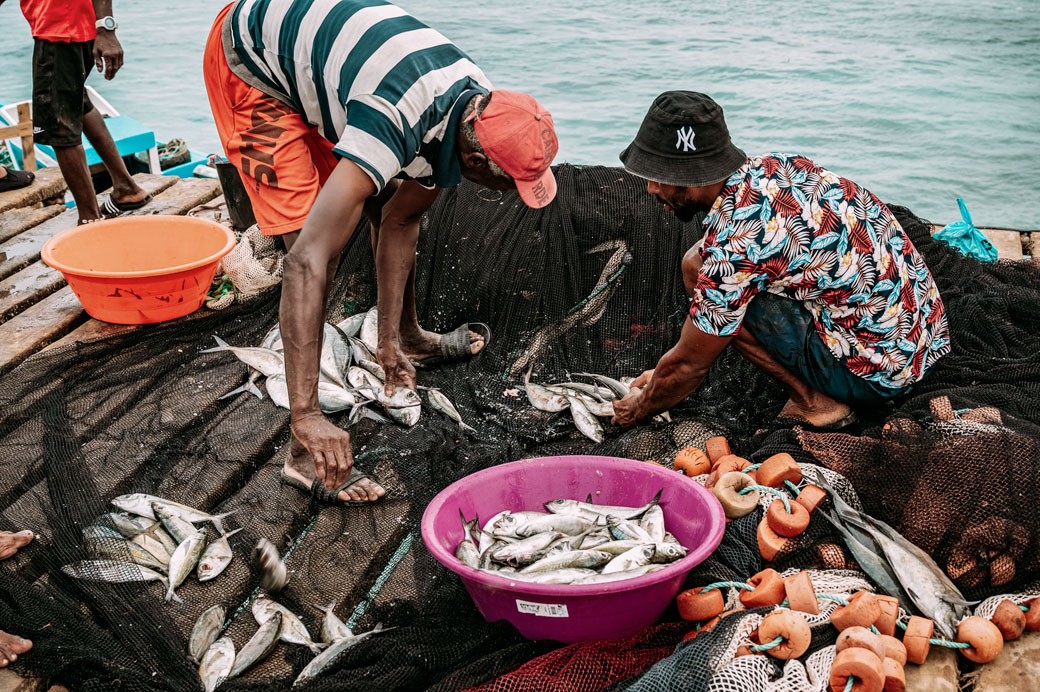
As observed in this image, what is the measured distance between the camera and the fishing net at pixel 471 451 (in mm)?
2617

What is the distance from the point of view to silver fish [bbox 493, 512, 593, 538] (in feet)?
9.62

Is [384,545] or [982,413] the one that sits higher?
[982,413]

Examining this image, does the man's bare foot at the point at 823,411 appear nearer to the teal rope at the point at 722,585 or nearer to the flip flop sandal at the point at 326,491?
the teal rope at the point at 722,585

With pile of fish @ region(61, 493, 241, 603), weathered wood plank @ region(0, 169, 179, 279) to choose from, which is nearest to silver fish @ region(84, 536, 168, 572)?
pile of fish @ region(61, 493, 241, 603)

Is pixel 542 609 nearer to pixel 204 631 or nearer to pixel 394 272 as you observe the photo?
pixel 204 631

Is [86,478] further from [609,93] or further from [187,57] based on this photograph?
[187,57]

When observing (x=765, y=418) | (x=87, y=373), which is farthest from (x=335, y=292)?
(x=765, y=418)

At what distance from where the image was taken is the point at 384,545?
3.17 m

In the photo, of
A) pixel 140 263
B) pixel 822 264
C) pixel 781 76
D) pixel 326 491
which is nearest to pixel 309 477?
pixel 326 491

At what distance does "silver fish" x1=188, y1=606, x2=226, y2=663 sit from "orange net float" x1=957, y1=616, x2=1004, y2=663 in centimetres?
230

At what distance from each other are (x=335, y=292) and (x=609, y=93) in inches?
582

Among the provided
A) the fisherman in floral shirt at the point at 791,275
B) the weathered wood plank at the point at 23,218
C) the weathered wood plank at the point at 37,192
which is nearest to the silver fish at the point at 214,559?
the fisherman in floral shirt at the point at 791,275

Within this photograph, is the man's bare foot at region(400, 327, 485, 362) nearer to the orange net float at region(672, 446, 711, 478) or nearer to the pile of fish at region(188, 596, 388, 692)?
the orange net float at region(672, 446, 711, 478)

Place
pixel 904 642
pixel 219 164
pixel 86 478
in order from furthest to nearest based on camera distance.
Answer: pixel 219 164 → pixel 86 478 → pixel 904 642
